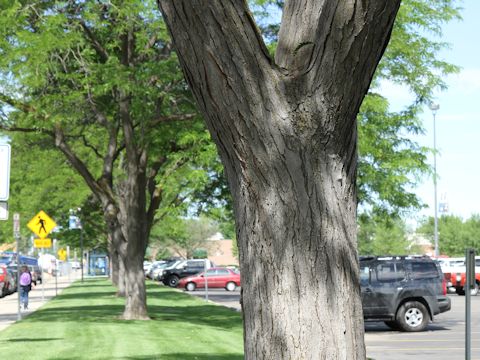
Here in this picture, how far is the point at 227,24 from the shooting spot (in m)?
5.52

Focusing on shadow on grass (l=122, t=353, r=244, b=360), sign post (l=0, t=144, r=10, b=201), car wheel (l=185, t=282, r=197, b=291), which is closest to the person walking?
shadow on grass (l=122, t=353, r=244, b=360)

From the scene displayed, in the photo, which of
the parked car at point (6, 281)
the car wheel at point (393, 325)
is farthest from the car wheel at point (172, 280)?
the car wheel at point (393, 325)

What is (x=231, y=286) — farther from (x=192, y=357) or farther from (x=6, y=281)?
(x=192, y=357)

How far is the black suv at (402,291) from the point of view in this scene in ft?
74.7

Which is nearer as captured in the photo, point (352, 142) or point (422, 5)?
point (352, 142)

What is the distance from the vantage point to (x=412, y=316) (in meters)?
23.0

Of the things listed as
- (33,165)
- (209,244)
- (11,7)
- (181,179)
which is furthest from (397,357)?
(209,244)

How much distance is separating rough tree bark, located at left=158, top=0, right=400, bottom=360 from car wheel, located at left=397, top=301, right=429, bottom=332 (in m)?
17.6

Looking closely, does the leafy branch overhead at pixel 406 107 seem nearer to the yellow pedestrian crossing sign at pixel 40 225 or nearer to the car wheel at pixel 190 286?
the yellow pedestrian crossing sign at pixel 40 225

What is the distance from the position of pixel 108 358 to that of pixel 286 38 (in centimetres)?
1043

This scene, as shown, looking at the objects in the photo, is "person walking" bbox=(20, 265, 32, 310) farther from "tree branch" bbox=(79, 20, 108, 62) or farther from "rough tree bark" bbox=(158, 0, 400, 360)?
"rough tree bark" bbox=(158, 0, 400, 360)

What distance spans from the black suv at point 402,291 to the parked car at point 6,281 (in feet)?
91.6

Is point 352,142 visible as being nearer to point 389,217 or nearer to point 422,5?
point 422,5

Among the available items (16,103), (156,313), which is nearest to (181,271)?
(156,313)
